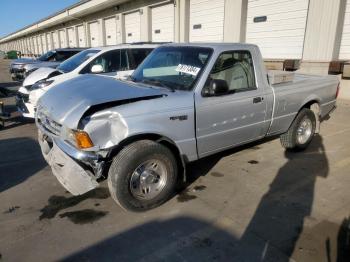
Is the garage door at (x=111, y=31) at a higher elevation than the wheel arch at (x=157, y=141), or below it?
higher

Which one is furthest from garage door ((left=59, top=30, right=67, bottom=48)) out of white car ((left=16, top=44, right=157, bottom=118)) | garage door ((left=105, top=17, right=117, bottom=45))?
white car ((left=16, top=44, right=157, bottom=118))

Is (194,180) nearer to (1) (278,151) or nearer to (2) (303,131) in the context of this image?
(1) (278,151)

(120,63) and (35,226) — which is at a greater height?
(120,63)

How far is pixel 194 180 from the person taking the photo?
459 centimetres

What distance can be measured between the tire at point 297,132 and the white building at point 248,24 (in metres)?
5.96

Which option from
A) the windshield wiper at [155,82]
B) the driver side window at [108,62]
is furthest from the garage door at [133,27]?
the windshield wiper at [155,82]

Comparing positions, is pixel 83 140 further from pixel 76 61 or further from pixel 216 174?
pixel 76 61

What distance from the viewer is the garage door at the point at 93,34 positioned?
94.6 ft

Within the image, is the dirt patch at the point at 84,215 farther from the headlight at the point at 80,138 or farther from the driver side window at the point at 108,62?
the driver side window at the point at 108,62

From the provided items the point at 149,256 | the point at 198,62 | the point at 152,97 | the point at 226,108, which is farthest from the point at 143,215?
the point at 198,62

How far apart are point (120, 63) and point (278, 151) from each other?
4531 millimetres

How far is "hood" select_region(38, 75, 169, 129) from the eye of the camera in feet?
11.2

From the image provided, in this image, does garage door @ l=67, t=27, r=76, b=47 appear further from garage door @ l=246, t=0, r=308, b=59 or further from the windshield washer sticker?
the windshield washer sticker

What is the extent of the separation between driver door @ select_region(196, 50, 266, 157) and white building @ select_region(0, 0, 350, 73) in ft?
24.3
